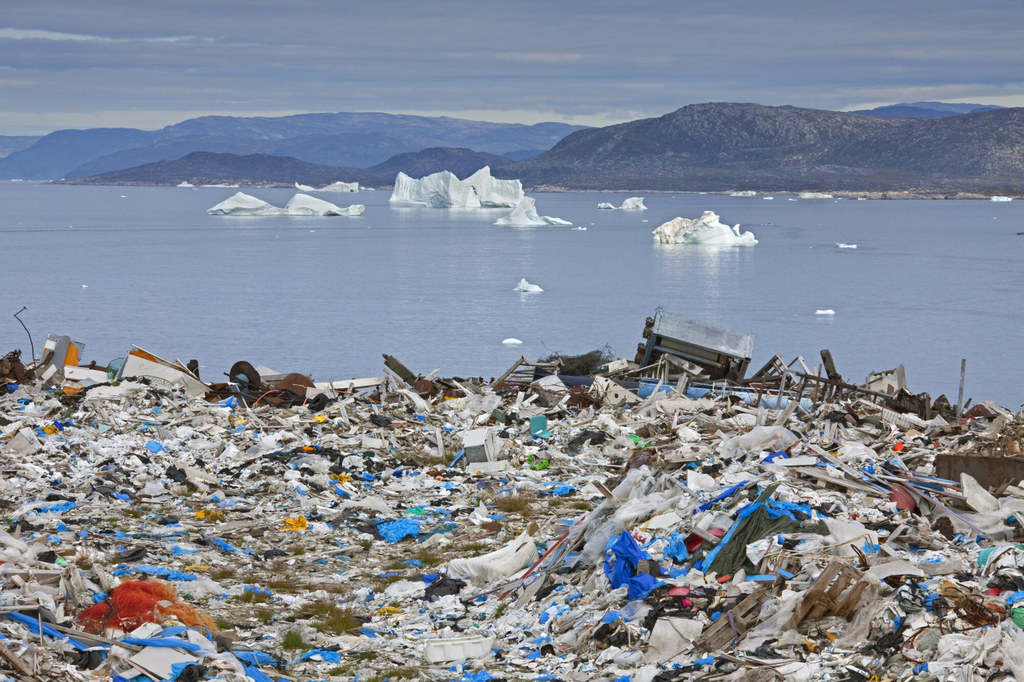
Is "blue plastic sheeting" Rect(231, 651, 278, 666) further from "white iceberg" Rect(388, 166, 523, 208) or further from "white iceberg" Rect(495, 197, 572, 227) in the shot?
"white iceberg" Rect(388, 166, 523, 208)

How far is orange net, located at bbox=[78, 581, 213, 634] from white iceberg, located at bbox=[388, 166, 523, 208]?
92076 millimetres

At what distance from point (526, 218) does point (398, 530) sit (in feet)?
252

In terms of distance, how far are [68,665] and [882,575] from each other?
442cm

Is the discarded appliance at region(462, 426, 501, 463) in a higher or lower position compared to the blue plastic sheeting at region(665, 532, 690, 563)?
lower

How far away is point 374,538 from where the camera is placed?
9.26 meters

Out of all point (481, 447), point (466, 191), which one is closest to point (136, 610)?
point (481, 447)

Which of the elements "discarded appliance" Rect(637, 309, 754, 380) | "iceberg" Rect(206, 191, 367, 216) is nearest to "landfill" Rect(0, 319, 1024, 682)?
"discarded appliance" Rect(637, 309, 754, 380)

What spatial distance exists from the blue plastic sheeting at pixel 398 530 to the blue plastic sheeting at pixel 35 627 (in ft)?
12.7

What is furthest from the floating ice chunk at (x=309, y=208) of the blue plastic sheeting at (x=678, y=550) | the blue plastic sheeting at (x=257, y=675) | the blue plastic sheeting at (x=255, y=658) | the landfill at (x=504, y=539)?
the blue plastic sheeting at (x=257, y=675)

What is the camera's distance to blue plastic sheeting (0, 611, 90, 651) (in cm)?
548

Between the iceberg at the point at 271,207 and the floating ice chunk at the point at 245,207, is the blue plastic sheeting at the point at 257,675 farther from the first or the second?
the floating ice chunk at the point at 245,207

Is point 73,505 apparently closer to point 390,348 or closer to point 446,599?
point 446,599

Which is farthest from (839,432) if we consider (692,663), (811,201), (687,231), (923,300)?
(811,201)

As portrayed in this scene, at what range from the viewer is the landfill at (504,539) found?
559 centimetres
